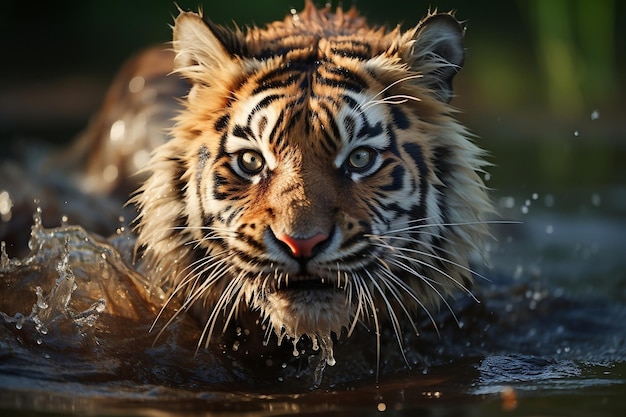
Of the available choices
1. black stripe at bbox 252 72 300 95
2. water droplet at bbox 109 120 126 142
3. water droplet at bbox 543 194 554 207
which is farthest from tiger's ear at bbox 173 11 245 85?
water droplet at bbox 543 194 554 207

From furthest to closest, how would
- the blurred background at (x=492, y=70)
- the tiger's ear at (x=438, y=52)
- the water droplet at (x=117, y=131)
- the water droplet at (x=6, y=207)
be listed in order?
1. the blurred background at (x=492, y=70)
2. the water droplet at (x=117, y=131)
3. the water droplet at (x=6, y=207)
4. the tiger's ear at (x=438, y=52)

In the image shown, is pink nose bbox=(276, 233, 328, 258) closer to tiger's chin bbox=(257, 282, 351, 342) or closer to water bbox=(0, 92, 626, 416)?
tiger's chin bbox=(257, 282, 351, 342)

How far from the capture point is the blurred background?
7820mm

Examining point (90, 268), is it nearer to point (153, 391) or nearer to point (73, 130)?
point (153, 391)

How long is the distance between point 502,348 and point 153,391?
4.28 ft

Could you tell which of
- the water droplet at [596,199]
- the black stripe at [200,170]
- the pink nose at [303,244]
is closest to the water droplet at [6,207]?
the black stripe at [200,170]

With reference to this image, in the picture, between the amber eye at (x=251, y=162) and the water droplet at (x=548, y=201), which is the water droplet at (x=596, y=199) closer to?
the water droplet at (x=548, y=201)

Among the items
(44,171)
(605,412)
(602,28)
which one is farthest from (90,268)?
(602,28)

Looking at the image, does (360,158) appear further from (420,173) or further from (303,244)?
(303,244)

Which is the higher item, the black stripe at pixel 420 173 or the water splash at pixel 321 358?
the black stripe at pixel 420 173

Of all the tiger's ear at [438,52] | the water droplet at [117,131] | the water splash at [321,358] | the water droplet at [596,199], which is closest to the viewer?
the water splash at [321,358]

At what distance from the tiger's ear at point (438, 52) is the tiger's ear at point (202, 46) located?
50 centimetres

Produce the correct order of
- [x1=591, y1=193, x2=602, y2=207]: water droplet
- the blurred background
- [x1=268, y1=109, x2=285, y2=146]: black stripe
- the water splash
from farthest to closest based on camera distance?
the blurred background, [x1=591, y1=193, x2=602, y2=207]: water droplet, the water splash, [x1=268, y1=109, x2=285, y2=146]: black stripe

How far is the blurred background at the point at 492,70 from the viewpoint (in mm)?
7820
